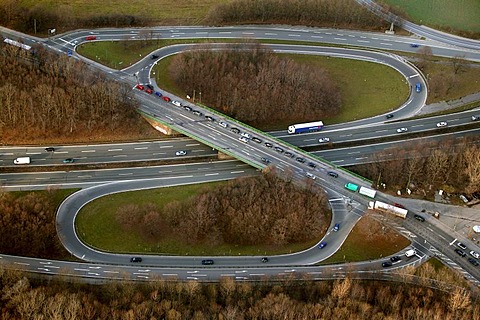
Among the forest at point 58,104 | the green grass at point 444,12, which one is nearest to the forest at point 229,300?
the forest at point 58,104

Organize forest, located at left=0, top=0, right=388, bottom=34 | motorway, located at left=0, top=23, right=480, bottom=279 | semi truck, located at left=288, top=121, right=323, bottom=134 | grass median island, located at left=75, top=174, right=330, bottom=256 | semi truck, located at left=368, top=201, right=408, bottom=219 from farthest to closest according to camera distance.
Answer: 1. forest, located at left=0, top=0, right=388, bottom=34
2. semi truck, located at left=288, top=121, right=323, bottom=134
3. motorway, located at left=0, top=23, right=480, bottom=279
4. semi truck, located at left=368, top=201, right=408, bottom=219
5. grass median island, located at left=75, top=174, right=330, bottom=256

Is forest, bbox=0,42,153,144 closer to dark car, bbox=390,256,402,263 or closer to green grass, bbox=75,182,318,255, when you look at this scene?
green grass, bbox=75,182,318,255

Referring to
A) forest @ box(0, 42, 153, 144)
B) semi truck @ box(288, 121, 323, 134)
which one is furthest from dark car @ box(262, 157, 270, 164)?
forest @ box(0, 42, 153, 144)

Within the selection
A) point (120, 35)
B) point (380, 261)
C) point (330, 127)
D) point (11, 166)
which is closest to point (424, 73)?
point (330, 127)

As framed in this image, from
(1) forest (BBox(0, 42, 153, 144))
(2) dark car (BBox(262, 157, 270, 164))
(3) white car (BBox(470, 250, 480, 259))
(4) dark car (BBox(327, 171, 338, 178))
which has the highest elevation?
(1) forest (BBox(0, 42, 153, 144))

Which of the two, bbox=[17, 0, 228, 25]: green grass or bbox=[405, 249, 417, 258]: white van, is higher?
bbox=[17, 0, 228, 25]: green grass

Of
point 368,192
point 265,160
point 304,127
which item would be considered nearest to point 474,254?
point 368,192

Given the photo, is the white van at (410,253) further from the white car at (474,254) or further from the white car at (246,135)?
the white car at (246,135)
